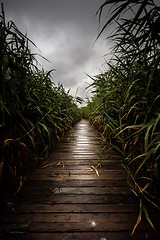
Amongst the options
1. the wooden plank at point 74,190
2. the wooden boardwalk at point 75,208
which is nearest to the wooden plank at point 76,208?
the wooden boardwalk at point 75,208

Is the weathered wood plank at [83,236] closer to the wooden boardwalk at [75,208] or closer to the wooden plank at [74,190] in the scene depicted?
the wooden boardwalk at [75,208]

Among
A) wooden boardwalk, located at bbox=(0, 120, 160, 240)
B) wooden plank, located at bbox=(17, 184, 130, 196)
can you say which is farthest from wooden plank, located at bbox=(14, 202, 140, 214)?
wooden plank, located at bbox=(17, 184, 130, 196)

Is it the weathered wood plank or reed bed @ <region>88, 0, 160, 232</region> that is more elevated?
reed bed @ <region>88, 0, 160, 232</region>

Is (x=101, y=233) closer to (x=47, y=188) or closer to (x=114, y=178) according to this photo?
(x=47, y=188)

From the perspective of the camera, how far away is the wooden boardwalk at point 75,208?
2.72ft

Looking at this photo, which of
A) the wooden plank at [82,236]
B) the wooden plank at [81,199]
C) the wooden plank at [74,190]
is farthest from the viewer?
the wooden plank at [74,190]

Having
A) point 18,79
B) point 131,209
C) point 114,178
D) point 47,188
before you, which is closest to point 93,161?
point 114,178

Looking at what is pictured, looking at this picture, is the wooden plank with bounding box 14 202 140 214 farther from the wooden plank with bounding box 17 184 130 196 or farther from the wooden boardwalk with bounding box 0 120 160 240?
the wooden plank with bounding box 17 184 130 196

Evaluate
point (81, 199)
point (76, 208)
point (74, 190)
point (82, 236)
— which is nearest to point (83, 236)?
point (82, 236)

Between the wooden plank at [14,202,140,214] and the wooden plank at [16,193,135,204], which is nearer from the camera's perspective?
the wooden plank at [14,202,140,214]

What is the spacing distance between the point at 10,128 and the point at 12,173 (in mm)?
242

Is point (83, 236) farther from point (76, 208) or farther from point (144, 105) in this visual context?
point (144, 105)

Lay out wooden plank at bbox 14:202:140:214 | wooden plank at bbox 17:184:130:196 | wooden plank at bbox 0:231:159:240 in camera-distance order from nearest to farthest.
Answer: wooden plank at bbox 0:231:159:240, wooden plank at bbox 14:202:140:214, wooden plank at bbox 17:184:130:196

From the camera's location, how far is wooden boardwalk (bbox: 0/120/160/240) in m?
0.83
